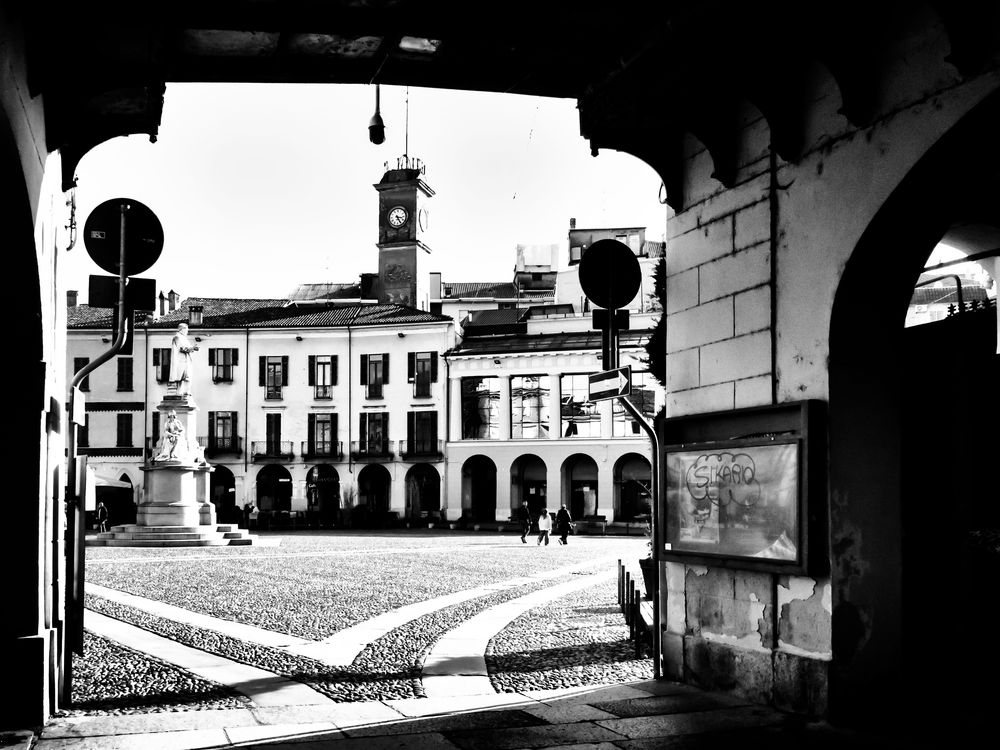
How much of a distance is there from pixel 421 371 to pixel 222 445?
430 inches

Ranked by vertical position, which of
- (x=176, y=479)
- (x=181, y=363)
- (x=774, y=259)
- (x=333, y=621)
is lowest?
(x=333, y=621)

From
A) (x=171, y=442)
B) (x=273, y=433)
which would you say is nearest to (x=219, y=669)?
(x=171, y=442)

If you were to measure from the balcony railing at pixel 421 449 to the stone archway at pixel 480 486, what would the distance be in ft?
4.80

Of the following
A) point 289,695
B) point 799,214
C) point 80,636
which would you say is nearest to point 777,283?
point 799,214

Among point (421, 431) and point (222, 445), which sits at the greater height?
point (421, 431)

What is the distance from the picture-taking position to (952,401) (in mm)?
7016

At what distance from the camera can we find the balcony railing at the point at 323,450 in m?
55.8

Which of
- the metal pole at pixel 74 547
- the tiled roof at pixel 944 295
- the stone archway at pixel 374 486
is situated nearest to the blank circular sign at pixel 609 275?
the tiled roof at pixel 944 295

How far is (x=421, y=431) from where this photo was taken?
5538 cm

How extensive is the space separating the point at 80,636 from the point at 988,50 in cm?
662

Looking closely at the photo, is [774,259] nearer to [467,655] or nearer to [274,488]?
[467,655]

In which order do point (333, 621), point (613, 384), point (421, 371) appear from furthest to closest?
1. point (421, 371)
2. point (333, 621)
3. point (613, 384)

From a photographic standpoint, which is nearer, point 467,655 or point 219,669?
point 219,669

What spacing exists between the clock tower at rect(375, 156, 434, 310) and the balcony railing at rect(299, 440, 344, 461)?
1296 cm
